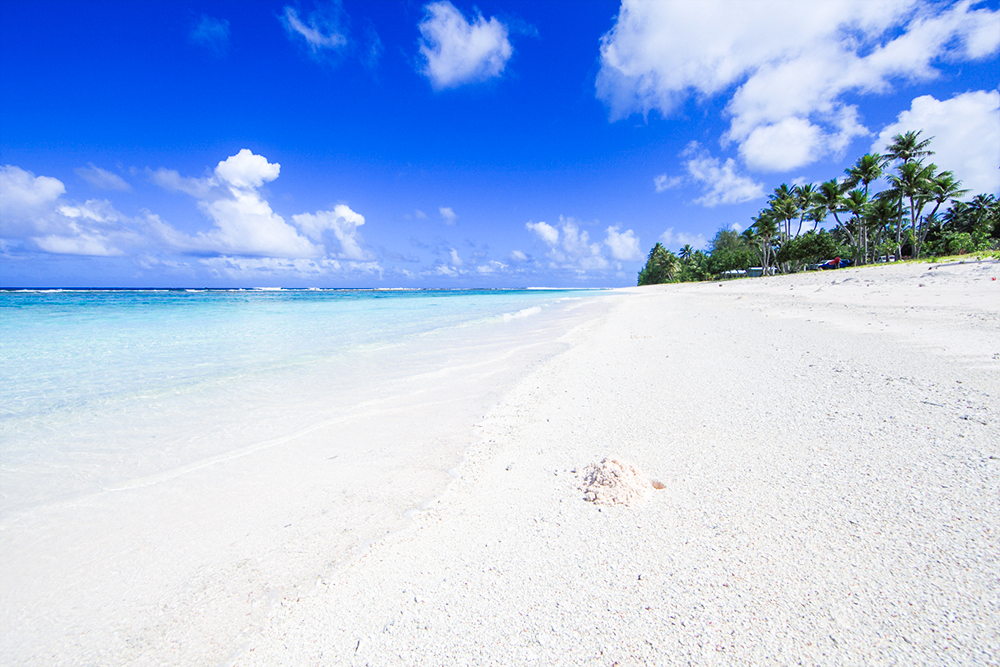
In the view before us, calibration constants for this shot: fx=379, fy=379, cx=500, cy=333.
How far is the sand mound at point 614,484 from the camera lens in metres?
2.60

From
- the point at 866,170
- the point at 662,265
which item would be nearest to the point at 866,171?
the point at 866,170

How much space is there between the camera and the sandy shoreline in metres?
1.59

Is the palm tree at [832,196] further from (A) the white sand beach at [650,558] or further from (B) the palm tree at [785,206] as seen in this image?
(A) the white sand beach at [650,558]

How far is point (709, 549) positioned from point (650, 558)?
0.34 meters

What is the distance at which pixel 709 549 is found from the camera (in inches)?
82.1

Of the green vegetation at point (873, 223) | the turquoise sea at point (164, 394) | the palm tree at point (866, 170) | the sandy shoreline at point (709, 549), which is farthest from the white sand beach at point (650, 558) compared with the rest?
the palm tree at point (866, 170)

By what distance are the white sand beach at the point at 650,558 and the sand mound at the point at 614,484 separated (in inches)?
2.9

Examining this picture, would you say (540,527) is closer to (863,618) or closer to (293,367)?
(863,618)

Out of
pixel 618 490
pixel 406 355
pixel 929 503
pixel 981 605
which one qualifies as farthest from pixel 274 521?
pixel 406 355

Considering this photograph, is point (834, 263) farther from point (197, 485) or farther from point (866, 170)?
point (197, 485)

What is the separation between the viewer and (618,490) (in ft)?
8.74

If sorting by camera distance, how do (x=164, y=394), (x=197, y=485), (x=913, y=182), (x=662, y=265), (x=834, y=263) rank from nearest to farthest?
1. (x=197, y=485)
2. (x=164, y=394)
3. (x=913, y=182)
4. (x=834, y=263)
5. (x=662, y=265)

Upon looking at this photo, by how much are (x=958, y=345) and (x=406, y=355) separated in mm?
9850

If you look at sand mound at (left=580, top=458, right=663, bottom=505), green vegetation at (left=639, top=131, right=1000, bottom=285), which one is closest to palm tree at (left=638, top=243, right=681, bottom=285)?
green vegetation at (left=639, top=131, right=1000, bottom=285)
